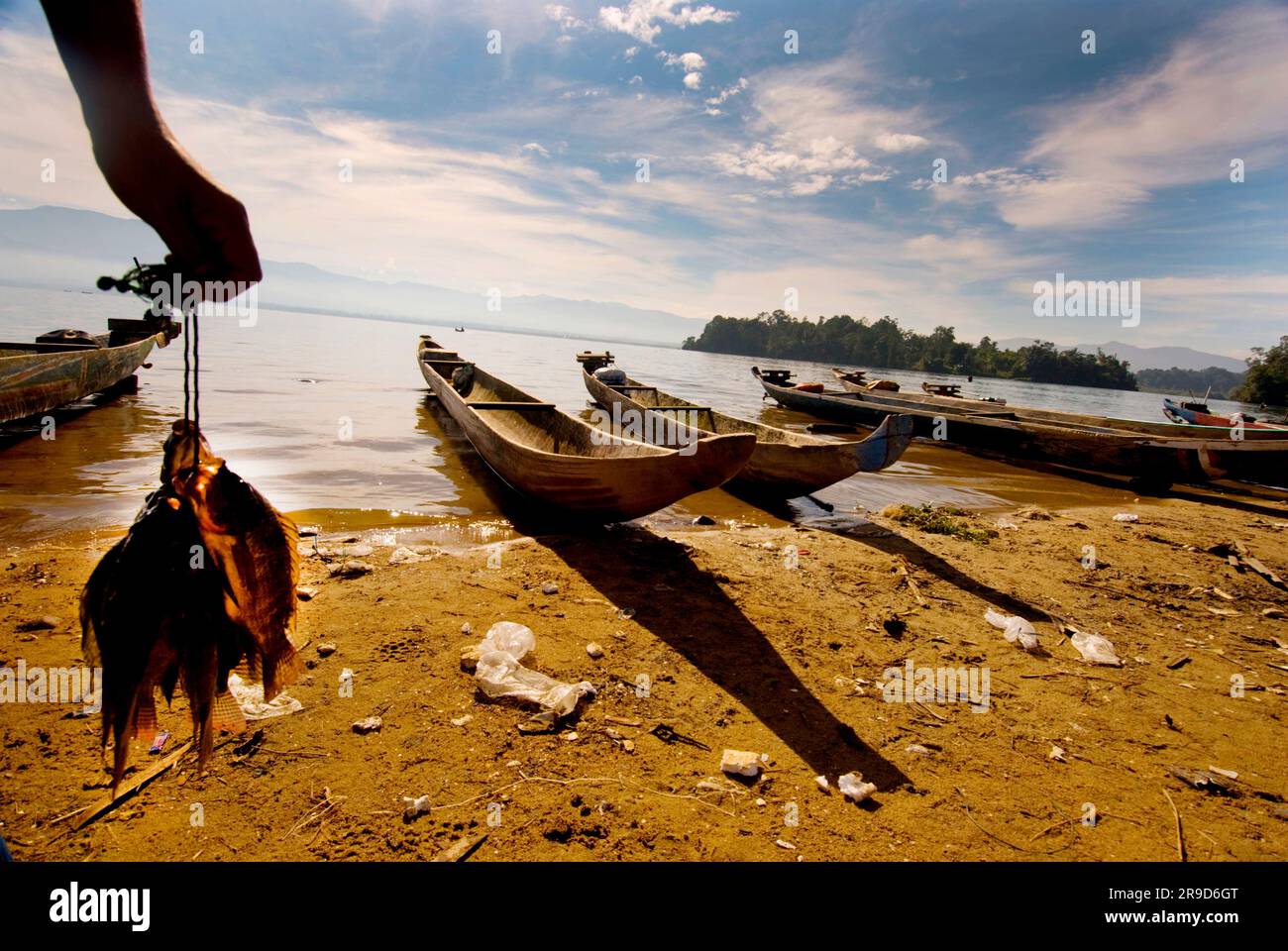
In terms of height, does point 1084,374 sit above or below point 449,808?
above

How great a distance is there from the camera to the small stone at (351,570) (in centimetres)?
459

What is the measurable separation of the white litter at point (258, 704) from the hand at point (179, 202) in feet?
7.87

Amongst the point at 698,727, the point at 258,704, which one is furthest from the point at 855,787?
the point at 258,704

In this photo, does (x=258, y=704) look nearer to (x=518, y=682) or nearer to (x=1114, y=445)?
(x=518, y=682)

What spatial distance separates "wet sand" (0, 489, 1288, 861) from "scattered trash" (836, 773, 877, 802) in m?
0.05

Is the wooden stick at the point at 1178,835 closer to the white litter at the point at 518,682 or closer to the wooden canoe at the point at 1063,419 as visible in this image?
the white litter at the point at 518,682

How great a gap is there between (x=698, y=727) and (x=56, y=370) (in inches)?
478

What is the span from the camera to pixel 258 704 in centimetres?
290

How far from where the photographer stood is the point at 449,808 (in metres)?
2.36

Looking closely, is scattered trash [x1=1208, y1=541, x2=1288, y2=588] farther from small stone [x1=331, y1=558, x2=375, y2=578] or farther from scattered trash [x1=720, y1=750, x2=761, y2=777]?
small stone [x1=331, y1=558, x2=375, y2=578]

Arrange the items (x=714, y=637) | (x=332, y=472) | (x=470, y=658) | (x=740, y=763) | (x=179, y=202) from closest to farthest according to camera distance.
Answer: (x=179, y=202)
(x=740, y=763)
(x=470, y=658)
(x=714, y=637)
(x=332, y=472)

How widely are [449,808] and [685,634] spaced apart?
6.75ft
